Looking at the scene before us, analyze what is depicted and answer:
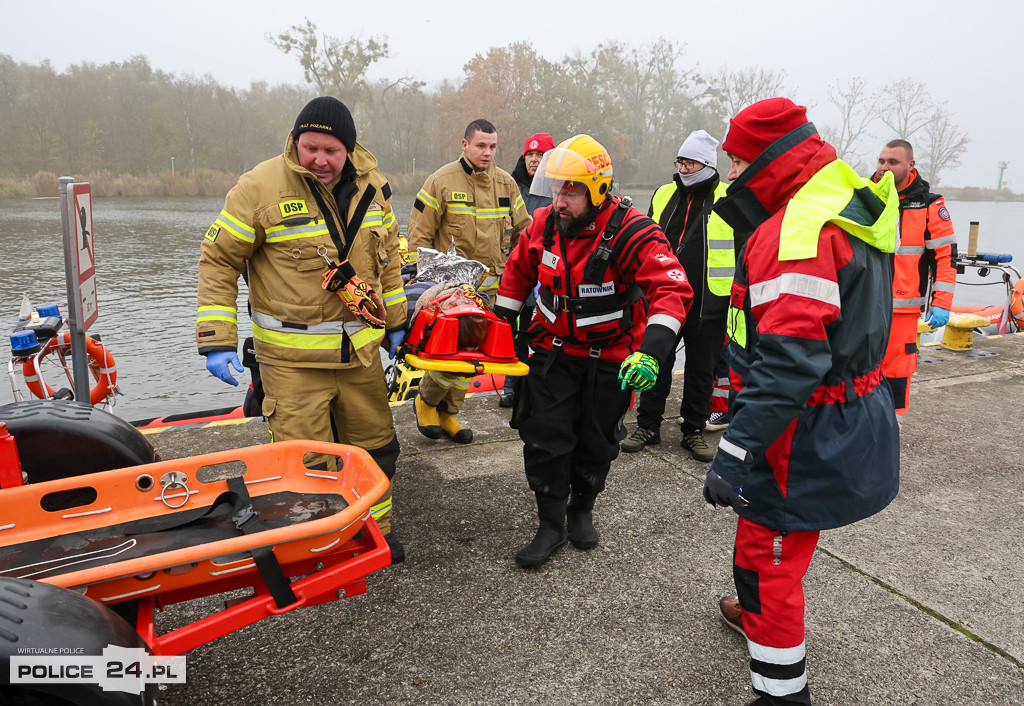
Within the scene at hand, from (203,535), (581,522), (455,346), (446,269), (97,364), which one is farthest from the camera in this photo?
(97,364)

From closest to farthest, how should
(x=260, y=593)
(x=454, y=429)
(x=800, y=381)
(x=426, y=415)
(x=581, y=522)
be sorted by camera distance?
(x=800, y=381) < (x=260, y=593) < (x=581, y=522) < (x=426, y=415) < (x=454, y=429)

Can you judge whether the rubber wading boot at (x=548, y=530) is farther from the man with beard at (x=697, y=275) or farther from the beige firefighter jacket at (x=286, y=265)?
the man with beard at (x=697, y=275)

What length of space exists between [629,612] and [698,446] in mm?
1938

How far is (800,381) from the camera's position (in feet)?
6.27

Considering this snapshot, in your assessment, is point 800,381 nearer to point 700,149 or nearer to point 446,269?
point 446,269

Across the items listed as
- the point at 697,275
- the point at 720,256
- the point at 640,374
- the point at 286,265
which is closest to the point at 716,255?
the point at 720,256

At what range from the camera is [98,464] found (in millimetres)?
2697

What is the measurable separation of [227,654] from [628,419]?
3456 millimetres

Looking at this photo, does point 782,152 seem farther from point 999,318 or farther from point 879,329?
point 999,318

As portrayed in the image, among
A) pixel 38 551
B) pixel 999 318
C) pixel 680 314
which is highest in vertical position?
pixel 680 314

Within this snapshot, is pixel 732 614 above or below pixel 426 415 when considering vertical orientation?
below

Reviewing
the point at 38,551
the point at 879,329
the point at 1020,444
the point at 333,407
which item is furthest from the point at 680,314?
the point at 1020,444

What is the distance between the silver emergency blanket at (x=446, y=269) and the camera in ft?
13.5

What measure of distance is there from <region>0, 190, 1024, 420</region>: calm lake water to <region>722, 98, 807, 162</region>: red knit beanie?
22.9ft
